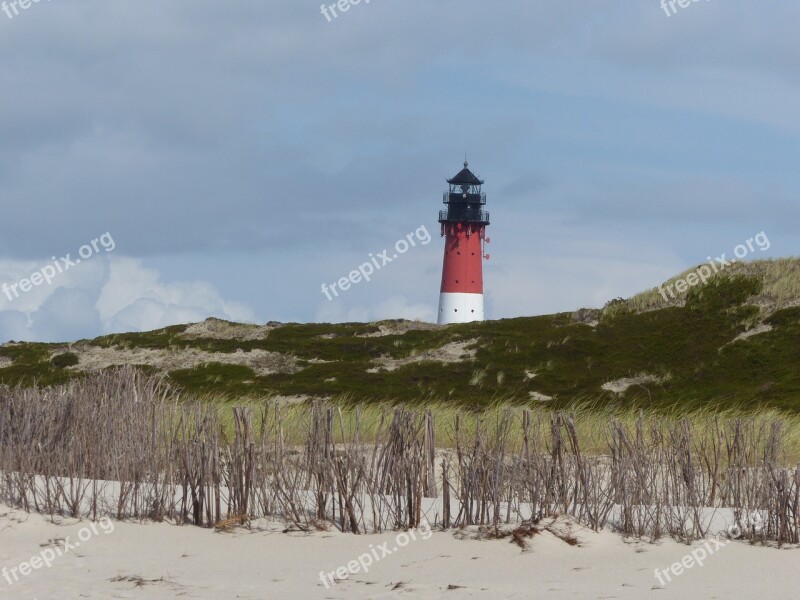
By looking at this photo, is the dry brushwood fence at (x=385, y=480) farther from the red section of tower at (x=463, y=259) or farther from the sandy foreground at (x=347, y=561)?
the red section of tower at (x=463, y=259)

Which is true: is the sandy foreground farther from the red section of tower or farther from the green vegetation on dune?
the red section of tower

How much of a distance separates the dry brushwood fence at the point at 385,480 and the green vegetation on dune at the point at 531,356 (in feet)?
53.4

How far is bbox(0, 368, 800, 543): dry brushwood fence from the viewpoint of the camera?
931cm

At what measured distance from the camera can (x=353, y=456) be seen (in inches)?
369

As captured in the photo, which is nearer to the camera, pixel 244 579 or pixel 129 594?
pixel 129 594

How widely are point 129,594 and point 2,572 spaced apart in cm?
154

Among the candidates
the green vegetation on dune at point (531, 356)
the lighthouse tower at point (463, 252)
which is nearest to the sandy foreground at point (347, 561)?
the green vegetation on dune at point (531, 356)

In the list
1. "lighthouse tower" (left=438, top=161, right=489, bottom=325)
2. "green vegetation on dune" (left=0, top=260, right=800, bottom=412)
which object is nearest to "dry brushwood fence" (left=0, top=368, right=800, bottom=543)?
"green vegetation on dune" (left=0, top=260, right=800, bottom=412)

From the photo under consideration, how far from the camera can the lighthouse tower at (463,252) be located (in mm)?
55594

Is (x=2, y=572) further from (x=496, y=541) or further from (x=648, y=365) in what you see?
(x=648, y=365)

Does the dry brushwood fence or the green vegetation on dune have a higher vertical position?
the green vegetation on dune

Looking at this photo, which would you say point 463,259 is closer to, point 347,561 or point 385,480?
point 385,480

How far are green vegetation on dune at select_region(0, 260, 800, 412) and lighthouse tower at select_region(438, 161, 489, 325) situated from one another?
13.2m

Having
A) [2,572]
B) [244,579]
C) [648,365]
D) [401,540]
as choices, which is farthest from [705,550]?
[648,365]
